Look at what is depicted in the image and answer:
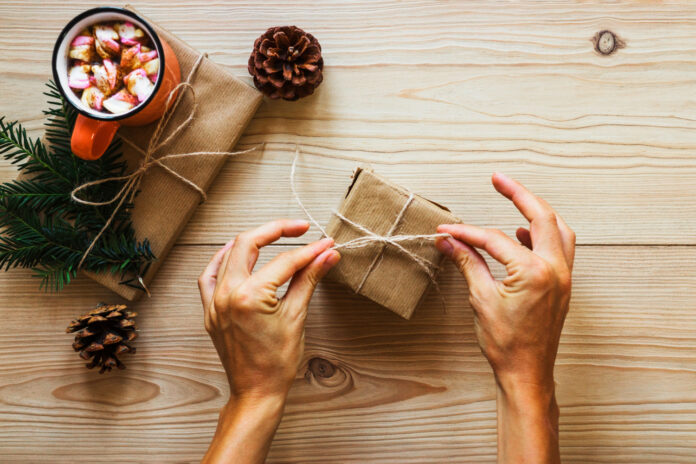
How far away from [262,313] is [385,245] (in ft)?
0.76

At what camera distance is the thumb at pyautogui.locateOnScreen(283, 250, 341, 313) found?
2.47 ft

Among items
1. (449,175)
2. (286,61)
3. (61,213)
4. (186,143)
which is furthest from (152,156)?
(449,175)

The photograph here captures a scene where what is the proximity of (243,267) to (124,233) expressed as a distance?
28 cm

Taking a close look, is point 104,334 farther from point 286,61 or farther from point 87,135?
point 286,61

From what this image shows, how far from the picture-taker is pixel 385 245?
809 millimetres

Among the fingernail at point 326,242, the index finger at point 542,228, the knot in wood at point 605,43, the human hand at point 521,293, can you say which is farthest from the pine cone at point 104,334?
the knot in wood at point 605,43

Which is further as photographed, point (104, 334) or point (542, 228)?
point (104, 334)

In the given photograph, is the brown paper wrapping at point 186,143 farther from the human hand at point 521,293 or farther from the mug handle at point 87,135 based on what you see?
the human hand at point 521,293

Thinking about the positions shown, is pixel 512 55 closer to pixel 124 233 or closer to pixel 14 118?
pixel 124 233

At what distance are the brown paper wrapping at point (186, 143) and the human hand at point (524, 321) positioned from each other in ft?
1.46

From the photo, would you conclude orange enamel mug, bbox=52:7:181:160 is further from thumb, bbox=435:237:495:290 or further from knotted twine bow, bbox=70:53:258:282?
thumb, bbox=435:237:495:290

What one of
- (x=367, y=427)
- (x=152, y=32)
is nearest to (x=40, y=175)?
(x=152, y=32)

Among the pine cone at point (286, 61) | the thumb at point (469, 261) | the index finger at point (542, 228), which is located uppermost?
the pine cone at point (286, 61)

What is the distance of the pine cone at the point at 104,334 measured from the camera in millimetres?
866
